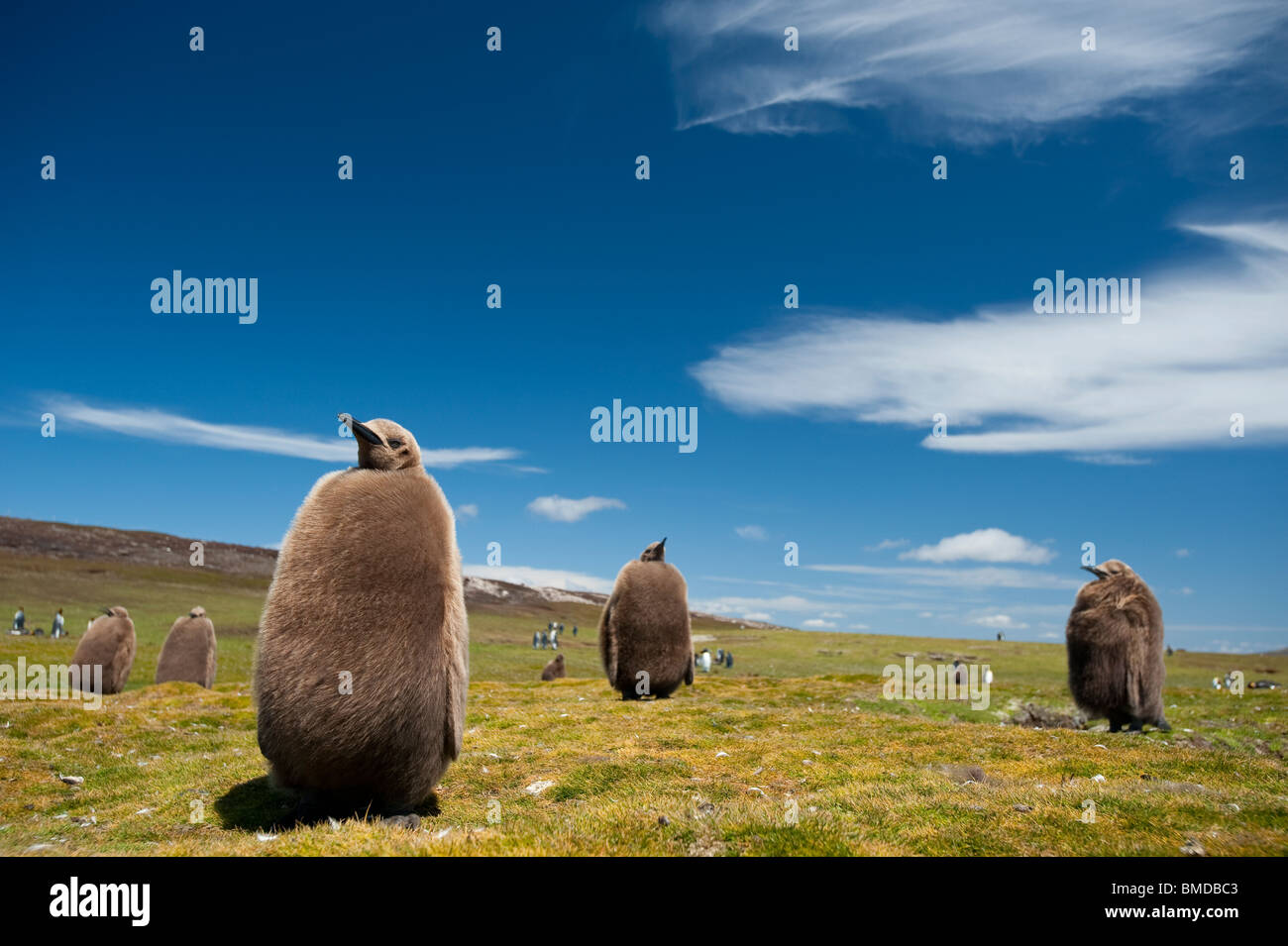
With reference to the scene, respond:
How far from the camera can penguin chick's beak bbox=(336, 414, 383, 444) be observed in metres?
8.43

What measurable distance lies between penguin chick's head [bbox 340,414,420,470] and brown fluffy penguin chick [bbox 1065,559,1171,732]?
601 inches

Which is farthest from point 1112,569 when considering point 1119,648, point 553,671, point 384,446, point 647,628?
point 553,671

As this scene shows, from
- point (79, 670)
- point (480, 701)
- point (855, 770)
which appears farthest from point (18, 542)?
point (855, 770)

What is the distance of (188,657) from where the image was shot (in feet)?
90.1

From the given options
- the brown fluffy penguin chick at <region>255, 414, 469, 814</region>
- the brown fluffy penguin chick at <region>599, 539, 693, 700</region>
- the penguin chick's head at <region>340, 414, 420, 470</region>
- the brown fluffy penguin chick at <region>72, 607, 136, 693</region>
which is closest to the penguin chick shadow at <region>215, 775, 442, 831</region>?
the brown fluffy penguin chick at <region>255, 414, 469, 814</region>

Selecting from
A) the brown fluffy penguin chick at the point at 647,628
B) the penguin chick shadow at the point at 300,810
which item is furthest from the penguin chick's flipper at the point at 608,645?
the penguin chick shadow at the point at 300,810

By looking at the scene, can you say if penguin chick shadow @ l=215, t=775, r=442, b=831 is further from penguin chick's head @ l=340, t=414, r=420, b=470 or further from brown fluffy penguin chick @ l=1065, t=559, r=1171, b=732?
brown fluffy penguin chick @ l=1065, t=559, r=1171, b=732

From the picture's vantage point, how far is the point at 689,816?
7.22 metres

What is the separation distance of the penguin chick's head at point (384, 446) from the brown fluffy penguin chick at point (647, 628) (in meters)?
12.7

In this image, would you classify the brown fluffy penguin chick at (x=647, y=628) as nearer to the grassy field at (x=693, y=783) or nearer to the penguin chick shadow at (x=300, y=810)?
the grassy field at (x=693, y=783)

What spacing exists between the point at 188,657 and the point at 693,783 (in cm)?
2399

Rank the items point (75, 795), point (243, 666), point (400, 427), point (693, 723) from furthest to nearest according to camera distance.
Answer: point (243, 666), point (693, 723), point (75, 795), point (400, 427)
